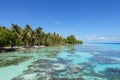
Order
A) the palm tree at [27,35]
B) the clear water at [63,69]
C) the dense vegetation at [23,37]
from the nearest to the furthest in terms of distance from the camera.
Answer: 1. the clear water at [63,69]
2. the dense vegetation at [23,37]
3. the palm tree at [27,35]

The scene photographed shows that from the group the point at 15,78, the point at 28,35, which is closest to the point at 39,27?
the point at 28,35

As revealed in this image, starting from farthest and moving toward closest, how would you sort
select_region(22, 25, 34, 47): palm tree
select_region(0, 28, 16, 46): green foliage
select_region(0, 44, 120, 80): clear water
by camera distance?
select_region(22, 25, 34, 47): palm tree → select_region(0, 28, 16, 46): green foliage → select_region(0, 44, 120, 80): clear water

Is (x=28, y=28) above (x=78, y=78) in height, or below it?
above

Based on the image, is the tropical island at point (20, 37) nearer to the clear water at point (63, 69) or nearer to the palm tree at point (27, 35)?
the palm tree at point (27, 35)

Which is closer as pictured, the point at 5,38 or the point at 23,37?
the point at 5,38

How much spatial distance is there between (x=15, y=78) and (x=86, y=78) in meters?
6.88

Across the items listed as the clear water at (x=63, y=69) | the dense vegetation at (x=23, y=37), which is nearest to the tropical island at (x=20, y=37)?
the dense vegetation at (x=23, y=37)

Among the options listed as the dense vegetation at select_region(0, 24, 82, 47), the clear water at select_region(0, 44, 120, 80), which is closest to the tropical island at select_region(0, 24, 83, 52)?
the dense vegetation at select_region(0, 24, 82, 47)

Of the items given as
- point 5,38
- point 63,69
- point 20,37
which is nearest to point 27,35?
point 20,37

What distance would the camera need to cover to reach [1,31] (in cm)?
5306

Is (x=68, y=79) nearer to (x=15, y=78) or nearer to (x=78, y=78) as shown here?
(x=78, y=78)

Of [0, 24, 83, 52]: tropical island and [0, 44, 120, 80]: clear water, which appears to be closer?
[0, 44, 120, 80]: clear water

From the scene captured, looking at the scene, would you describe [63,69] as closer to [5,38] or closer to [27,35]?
[5,38]

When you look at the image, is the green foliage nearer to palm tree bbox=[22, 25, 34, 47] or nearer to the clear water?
palm tree bbox=[22, 25, 34, 47]
